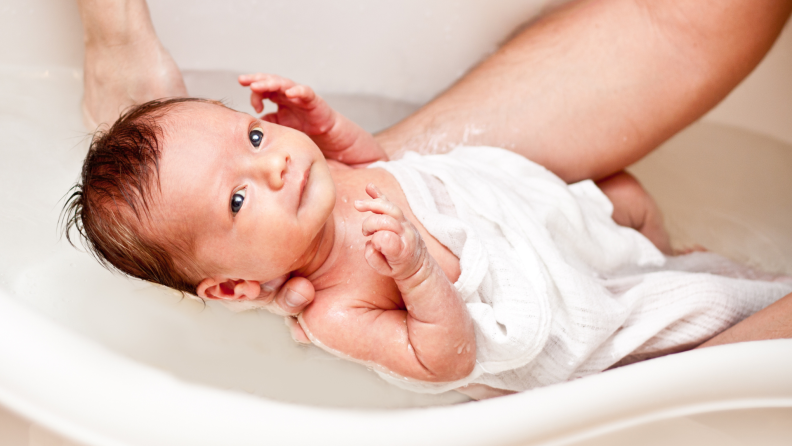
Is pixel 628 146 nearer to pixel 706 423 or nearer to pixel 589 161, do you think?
pixel 589 161

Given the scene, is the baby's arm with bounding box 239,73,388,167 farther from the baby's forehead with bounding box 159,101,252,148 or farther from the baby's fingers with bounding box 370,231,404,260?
the baby's fingers with bounding box 370,231,404,260

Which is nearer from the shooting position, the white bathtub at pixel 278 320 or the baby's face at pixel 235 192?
the white bathtub at pixel 278 320

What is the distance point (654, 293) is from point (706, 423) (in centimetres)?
32

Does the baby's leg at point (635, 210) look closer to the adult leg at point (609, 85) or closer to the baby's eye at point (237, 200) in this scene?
the adult leg at point (609, 85)

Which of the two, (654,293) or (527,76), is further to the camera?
(527,76)

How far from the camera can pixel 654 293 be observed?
1016 millimetres

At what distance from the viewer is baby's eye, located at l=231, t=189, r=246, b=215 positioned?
80cm

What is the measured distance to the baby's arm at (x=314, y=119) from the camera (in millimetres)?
1002

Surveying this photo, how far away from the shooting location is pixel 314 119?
108 centimetres

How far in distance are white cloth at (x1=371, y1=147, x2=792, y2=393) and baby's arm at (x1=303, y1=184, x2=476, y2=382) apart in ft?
0.22

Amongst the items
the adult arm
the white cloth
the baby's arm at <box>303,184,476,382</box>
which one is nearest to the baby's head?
the baby's arm at <box>303,184,476,382</box>

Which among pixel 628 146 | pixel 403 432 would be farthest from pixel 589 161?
pixel 403 432

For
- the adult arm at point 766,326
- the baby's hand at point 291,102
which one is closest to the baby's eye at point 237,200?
the baby's hand at point 291,102

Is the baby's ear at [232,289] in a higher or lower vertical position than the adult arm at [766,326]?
lower
